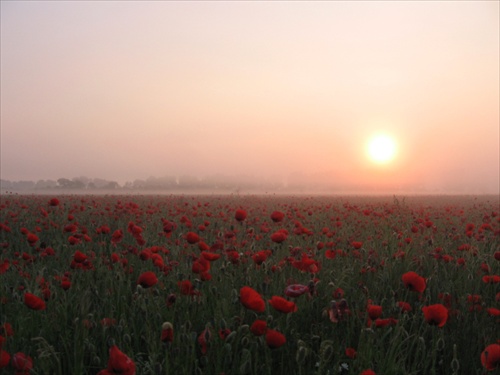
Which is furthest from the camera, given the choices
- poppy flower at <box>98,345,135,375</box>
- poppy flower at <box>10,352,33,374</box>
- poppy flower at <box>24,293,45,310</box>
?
poppy flower at <box>24,293,45,310</box>

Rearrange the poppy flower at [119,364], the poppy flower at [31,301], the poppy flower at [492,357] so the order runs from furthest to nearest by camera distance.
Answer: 1. the poppy flower at [31,301]
2. the poppy flower at [492,357]
3. the poppy flower at [119,364]

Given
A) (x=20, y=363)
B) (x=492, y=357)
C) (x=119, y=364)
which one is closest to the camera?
(x=119, y=364)

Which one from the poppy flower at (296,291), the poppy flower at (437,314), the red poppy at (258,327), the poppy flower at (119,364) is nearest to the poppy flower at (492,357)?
the poppy flower at (437,314)

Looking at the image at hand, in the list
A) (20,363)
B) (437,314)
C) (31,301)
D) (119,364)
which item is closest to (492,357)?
(437,314)

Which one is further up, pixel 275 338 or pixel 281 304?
pixel 281 304

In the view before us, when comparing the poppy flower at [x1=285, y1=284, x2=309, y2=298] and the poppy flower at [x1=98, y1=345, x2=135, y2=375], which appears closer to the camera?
the poppy flower at [x1=98, y1=345, x2=135, y2=375]

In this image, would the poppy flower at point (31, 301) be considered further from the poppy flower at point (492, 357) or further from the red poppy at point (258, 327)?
the poppy flower at point (492, 357)

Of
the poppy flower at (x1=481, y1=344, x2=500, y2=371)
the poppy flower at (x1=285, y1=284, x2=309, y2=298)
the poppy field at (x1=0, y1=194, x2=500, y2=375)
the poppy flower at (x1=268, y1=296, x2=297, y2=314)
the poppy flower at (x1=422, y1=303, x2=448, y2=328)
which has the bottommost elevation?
the poppy field at (x1=0, y1=194, x2=500, y2=375)

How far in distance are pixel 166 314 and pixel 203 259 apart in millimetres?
484

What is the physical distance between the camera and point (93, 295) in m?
3.56

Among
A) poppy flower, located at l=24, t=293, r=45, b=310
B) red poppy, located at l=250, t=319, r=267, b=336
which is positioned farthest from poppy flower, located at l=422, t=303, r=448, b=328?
poppy flower, located at l=24, t=293, r=45, b=310

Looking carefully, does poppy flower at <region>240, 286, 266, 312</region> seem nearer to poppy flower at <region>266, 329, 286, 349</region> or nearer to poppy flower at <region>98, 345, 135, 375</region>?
poppy flower at <region>266, 329, 286, 349</region>

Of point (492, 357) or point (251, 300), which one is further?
point (251, 300)

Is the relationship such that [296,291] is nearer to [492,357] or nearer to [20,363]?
[492,357]
